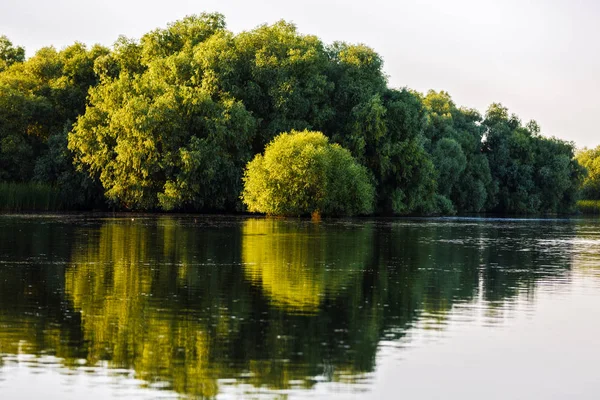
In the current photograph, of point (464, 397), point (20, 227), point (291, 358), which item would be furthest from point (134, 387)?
point (20, 227)

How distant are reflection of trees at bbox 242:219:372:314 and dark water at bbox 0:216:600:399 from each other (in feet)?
0.29

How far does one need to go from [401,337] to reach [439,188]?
279 ft

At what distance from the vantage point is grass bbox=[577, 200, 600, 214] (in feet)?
441

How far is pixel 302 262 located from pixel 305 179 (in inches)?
1650

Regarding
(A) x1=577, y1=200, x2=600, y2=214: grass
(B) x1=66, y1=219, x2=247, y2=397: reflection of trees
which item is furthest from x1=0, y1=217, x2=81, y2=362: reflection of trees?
(A) x1=577, y1=200, x2=600, y2=214: grass

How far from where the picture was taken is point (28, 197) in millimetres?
79500

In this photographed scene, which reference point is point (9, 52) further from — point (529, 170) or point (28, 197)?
point (529, 170)

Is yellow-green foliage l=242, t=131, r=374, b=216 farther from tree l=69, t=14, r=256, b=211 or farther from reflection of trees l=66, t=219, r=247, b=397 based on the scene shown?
reflection of trees l=66, t=219, r=247, b=397

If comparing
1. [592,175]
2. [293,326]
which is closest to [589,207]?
[592,175]

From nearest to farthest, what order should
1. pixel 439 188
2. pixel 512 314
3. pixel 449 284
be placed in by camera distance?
1. pixel 512 314
2. pixel 449 284
3. pixel 439 188

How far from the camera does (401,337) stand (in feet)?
53.8

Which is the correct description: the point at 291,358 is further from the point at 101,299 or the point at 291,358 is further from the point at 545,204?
the point at 545,204

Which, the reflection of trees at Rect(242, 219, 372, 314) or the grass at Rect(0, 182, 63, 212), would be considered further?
the grass at Rect(0, 182, 63, 212)

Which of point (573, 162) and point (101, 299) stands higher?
point (573, 162)
